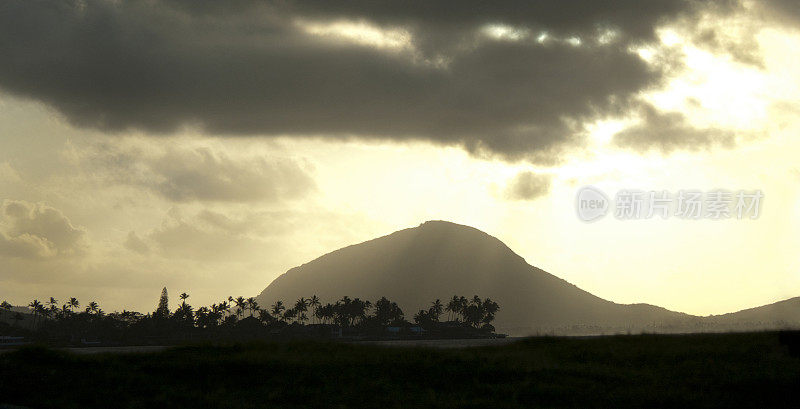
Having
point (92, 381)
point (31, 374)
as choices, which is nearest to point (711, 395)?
point (92, 381)

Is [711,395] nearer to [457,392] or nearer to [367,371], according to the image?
[457,392]

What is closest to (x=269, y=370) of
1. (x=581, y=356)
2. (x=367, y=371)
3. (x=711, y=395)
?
(x=367, y=371)

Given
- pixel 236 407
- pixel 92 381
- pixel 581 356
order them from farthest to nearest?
pixel 581 356 < pixel 92 381 < pixel 236 407

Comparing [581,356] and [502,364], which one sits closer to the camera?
[502,364]

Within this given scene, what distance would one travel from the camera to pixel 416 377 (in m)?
30.0

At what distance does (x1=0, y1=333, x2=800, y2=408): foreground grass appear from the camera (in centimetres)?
2606

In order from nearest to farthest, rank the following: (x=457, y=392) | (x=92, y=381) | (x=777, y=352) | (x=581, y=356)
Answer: (x=457, y=392), (x=92, y=381), (x=777, y=352), (x=581, y=356)

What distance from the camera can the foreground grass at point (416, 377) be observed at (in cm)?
2606

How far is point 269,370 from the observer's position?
3177 centimetres

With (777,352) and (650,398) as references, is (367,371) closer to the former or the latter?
(650,398)

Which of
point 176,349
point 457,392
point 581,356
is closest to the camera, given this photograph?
point 457,392

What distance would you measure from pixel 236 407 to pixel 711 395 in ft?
57.5

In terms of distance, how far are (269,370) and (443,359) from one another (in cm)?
815

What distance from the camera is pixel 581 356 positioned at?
3541 cm
